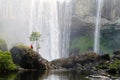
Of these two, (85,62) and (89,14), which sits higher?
(89,14)

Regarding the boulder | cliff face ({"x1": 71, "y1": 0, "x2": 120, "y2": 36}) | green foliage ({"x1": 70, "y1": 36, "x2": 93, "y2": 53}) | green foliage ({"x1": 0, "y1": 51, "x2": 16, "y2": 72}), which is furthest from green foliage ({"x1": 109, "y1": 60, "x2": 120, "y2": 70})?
cliff face ({"x1": 71, "y1": 0, "x2": 120, "y2": 36})

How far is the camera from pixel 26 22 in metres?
115

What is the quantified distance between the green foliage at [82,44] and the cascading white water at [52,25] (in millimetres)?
2240

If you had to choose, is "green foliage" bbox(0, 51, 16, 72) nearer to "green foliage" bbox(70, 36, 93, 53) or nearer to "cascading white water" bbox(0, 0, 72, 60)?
"cascading white water" bbox(0, 0, 72, 60)

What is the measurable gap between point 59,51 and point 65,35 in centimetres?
715

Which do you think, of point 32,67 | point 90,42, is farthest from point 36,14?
point 32,67

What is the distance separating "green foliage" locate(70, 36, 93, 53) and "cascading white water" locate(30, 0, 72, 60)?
224 centimetres

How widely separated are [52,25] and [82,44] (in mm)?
11494

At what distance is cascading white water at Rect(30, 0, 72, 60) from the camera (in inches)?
4390

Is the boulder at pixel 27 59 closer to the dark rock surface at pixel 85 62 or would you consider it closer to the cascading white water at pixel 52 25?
the dark rock surface at pixel 85 62

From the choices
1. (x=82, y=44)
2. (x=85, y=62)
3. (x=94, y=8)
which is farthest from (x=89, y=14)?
(x=85, y=62)

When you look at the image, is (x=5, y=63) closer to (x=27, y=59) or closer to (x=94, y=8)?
(x=27, y=59)

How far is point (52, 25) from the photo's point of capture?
378ft

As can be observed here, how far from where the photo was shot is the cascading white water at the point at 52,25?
111500 millimetres
